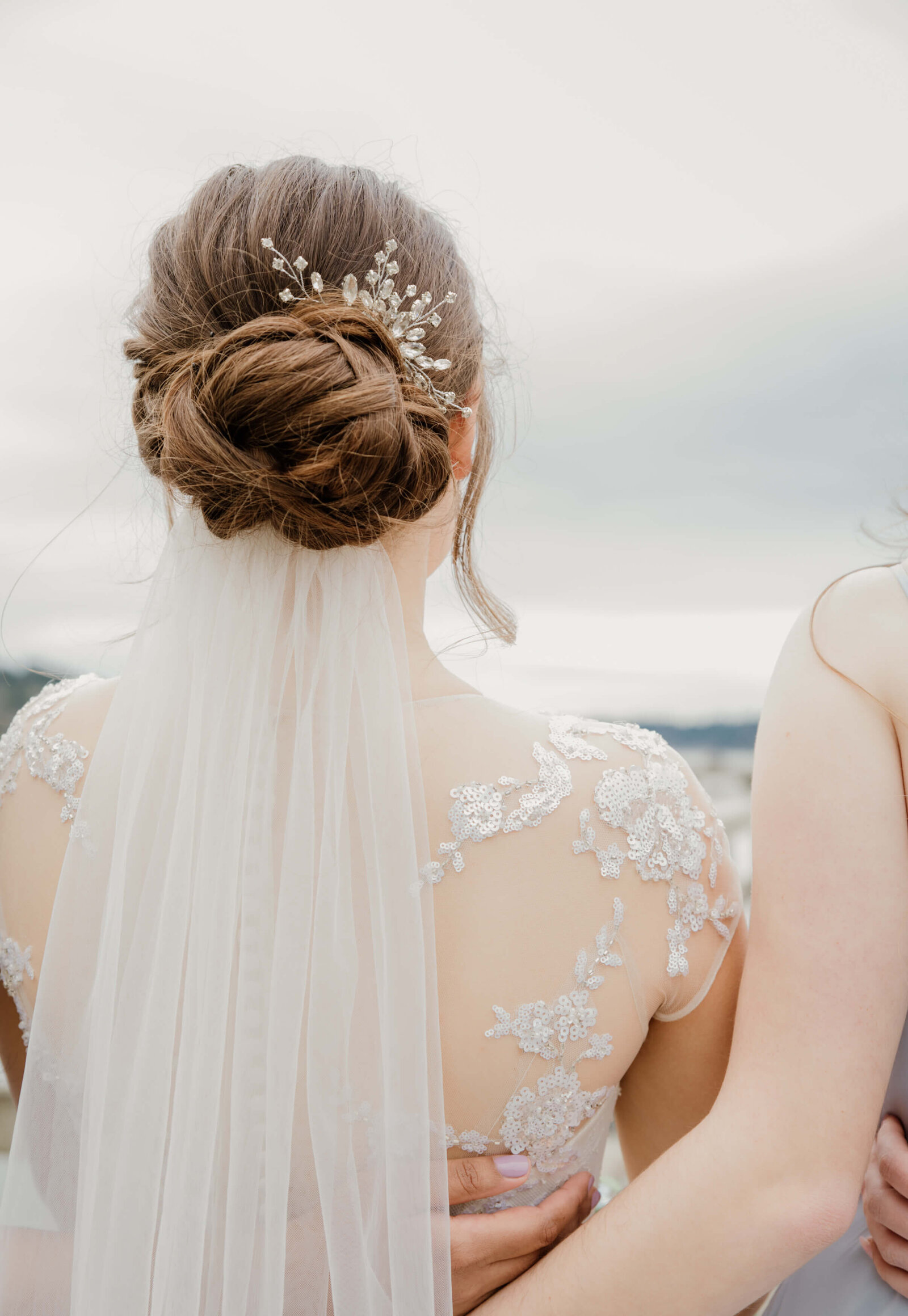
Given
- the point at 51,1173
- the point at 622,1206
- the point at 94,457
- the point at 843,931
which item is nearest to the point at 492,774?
the point at 843,931

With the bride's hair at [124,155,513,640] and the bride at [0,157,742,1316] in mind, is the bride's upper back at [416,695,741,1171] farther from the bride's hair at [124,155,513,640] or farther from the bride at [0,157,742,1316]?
the bride's hair at [124,155,513,640]

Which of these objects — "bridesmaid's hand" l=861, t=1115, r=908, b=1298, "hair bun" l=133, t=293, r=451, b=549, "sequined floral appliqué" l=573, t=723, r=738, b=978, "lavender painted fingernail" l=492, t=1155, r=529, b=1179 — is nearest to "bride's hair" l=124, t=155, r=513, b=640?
"hair bun" l=133, t=293, r=451, b=549

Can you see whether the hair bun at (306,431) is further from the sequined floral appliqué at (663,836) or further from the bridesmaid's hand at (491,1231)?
the bridesmaid's hand at (491,1231)

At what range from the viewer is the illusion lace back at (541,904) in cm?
104

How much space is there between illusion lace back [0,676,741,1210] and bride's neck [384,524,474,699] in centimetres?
3

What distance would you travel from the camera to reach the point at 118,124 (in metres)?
2.48

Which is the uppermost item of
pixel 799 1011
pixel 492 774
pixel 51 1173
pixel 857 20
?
pixel 857 20

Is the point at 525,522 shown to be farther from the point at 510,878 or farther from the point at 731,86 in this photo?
the point at 731,86

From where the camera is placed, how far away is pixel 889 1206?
1175 mm

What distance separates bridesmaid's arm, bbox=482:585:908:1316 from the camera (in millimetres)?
996

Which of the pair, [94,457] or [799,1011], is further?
[94,457]

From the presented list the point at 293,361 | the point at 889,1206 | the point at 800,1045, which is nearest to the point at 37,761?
the point at 293,361

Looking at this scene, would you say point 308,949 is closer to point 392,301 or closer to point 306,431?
point 306,431

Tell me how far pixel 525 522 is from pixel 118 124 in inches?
70.9
